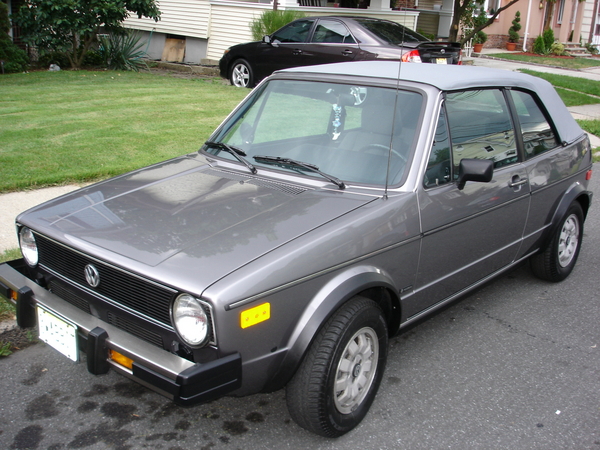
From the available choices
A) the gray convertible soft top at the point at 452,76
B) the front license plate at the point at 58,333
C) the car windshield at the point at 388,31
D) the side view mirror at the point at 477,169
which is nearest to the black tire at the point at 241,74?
the car windshield at the point at 388,31

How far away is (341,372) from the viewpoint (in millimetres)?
2922

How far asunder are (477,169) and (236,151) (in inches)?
57.7

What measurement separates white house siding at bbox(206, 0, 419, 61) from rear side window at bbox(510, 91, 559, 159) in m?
12.1

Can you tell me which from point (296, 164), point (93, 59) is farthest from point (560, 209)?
point (93, 59)

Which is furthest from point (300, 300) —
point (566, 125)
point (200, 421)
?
point (566, 125)

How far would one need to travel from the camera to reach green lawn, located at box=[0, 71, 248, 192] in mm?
6969

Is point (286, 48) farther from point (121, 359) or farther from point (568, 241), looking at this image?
point (121, 359)

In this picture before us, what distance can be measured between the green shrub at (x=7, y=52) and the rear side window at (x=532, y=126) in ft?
43.8

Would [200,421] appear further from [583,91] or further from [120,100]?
[583,91]

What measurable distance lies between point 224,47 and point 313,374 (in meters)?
15.4

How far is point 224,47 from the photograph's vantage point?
16922 millimetres

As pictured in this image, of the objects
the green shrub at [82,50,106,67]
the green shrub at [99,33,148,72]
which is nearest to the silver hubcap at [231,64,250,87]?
the green shrub at [99,33,148,72]

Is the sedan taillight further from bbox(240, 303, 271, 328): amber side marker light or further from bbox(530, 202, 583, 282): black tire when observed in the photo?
bbox(240, 303, 271, 328): amber side marker light

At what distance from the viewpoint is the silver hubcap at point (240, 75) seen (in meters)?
12.9
